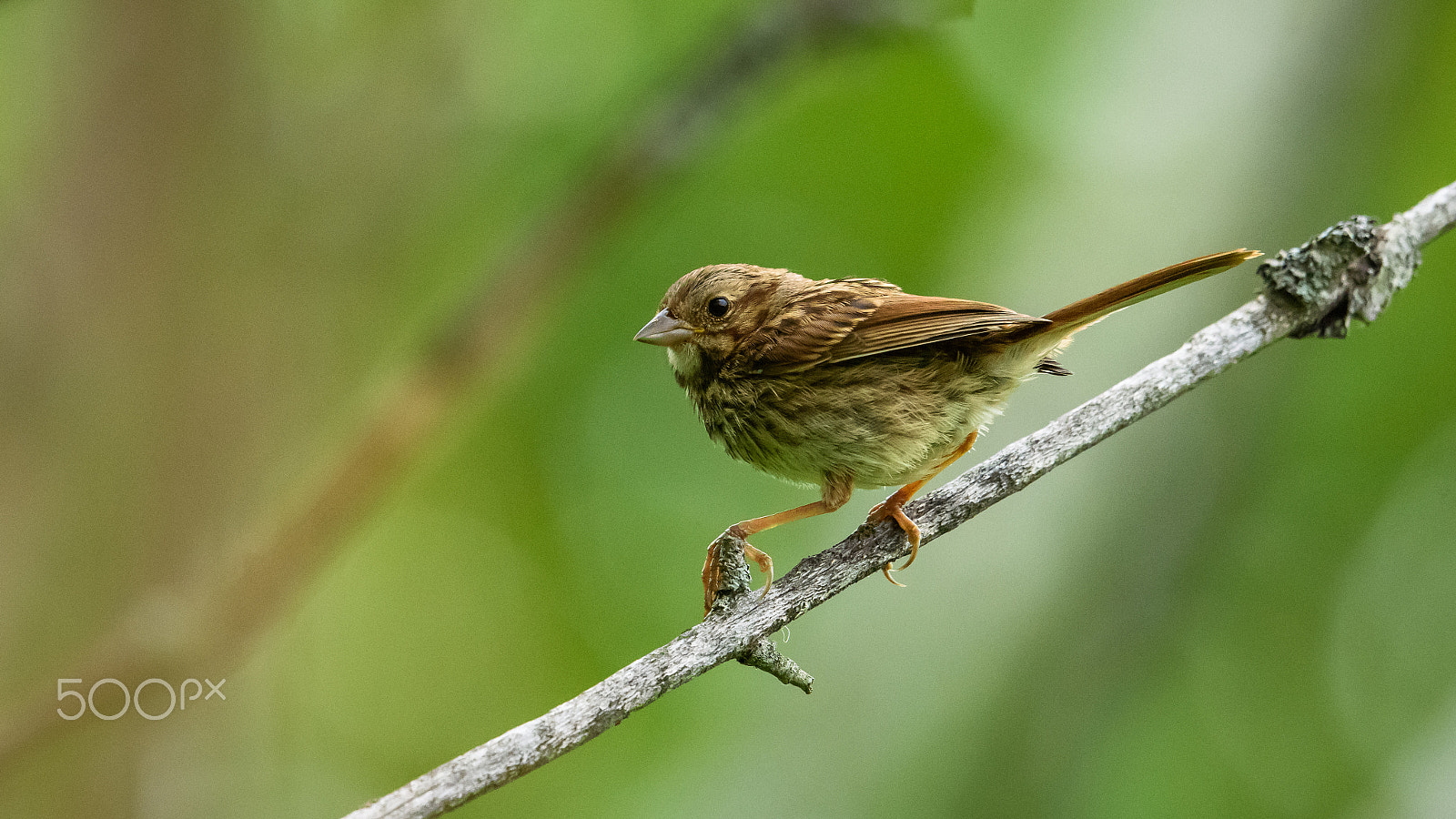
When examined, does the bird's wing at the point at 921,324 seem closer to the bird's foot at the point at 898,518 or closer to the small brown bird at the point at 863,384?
the small brown bird at the point at 863,384

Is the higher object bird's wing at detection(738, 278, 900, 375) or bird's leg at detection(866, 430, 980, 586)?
bird's wing at detection(738, 278, 900, 375)

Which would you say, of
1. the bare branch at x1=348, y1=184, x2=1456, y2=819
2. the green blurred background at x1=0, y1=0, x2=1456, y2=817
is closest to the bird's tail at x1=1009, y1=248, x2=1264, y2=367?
the bare branch at x1=348, y1=184, x2=1456, y2=819

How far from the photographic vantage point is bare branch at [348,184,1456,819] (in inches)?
95.7

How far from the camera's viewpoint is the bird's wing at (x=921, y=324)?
343 cm

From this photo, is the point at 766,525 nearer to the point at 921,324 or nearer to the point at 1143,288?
the point at 921,324

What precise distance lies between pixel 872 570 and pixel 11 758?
2405 mm

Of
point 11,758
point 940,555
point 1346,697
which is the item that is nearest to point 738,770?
point 940,555

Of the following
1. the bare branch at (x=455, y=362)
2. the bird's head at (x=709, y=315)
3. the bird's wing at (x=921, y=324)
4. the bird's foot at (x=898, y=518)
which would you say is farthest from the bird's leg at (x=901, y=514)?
the bare branch at (x=455, y=362)

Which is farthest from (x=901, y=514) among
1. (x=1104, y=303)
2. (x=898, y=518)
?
(x=1104, y=303)

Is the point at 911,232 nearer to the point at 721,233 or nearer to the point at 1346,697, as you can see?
the point at 721,233

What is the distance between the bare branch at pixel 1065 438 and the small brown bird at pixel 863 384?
1.12 ft

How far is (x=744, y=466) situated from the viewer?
5.56 m

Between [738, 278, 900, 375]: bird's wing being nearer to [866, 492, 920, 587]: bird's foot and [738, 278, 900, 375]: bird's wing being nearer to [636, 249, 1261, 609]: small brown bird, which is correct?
[636, 249, 1261, 609]: small brown bird

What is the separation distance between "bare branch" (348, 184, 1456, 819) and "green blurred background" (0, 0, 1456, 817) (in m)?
1.52
